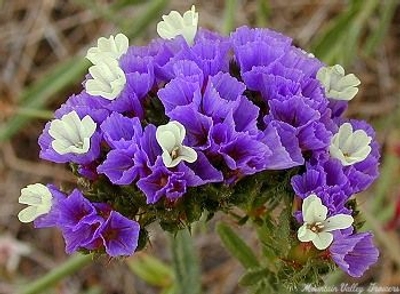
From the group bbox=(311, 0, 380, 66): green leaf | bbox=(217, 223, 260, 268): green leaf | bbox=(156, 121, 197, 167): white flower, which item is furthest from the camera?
bbox=(311, 0, 380, 66): green leaf

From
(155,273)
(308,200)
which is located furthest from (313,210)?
(155,273)

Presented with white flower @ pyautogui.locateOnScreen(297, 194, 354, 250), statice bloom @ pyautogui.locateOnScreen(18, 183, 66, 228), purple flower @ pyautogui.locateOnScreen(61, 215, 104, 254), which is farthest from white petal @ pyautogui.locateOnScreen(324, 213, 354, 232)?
statice bloom @ pyautogui.locateOnScreen(18, 183, 66, 228)

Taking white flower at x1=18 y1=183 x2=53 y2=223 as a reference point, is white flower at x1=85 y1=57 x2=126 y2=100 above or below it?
above

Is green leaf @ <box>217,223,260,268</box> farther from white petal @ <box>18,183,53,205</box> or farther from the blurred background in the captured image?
the blurred background

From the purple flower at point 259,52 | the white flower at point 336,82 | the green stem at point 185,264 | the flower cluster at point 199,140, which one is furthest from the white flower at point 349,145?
the green stem at point 185,264

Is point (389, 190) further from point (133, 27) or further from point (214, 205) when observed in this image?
point (214, 205)

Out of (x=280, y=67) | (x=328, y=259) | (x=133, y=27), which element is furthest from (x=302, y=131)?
(x=133, y=27)
